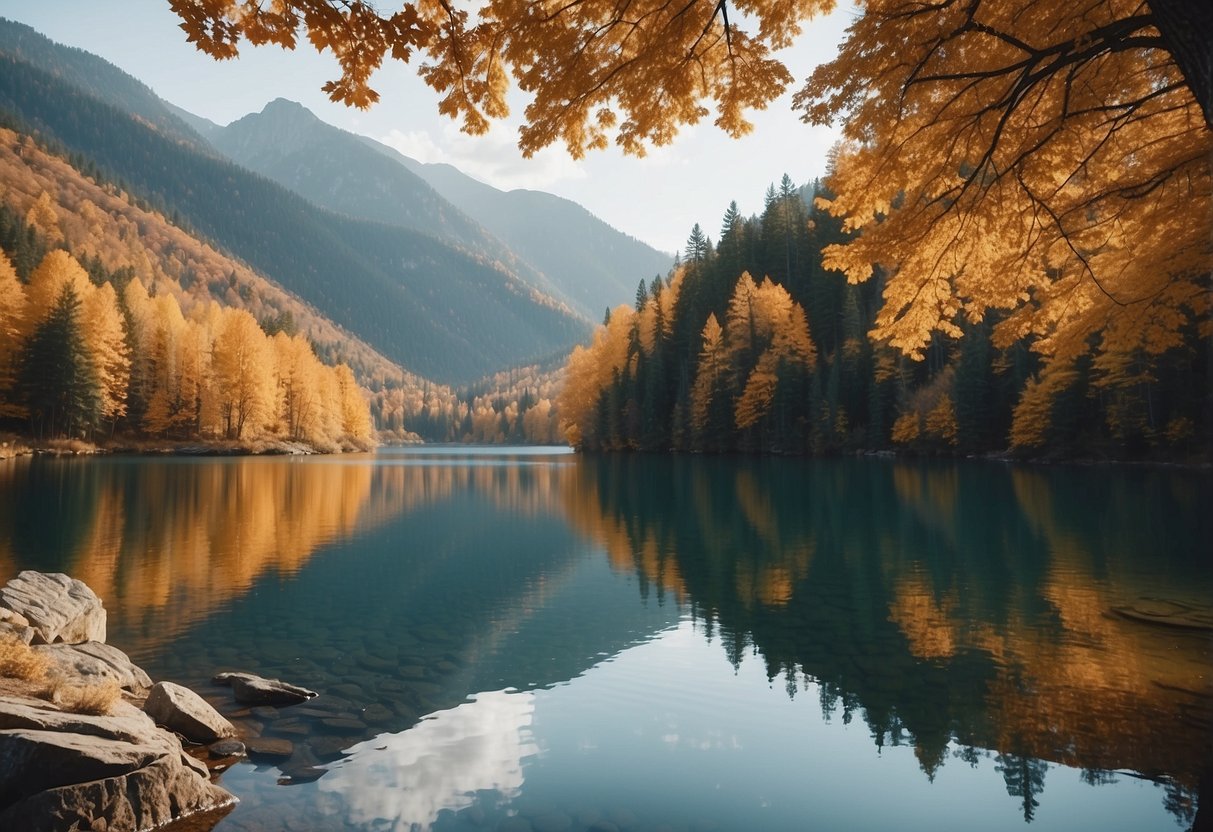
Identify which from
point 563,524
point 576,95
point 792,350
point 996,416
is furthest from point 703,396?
point 576,95

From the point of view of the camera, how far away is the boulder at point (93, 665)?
24.1ft

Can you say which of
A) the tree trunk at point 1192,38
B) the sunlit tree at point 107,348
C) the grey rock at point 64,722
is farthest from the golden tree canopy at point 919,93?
the sunlit tree at point 107,348

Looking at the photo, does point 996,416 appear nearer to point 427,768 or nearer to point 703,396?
point 703,396

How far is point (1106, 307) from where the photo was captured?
10414 millimetres

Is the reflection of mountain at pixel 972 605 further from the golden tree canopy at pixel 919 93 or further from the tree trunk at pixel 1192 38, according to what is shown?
the tree trunk at pixel 1192 38

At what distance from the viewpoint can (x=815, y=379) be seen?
2473 inches

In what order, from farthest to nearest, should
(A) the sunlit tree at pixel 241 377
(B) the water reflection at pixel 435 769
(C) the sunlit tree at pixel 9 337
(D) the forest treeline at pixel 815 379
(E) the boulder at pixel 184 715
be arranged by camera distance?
(A) the sunlit tree at pixel 241 377 < (C) the sunlit tree at pixel 9 337 < (D) the forest treeline at pixel 815 379 < (E) the boulder at pixel 184 715 < (B) the water reflection at pixel 435 769

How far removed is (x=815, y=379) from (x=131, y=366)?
65.0 meters

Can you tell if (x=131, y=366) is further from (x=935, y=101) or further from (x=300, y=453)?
(x=935, y=101)

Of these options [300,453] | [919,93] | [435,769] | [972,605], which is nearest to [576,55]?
[919,93]

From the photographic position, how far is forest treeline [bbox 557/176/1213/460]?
141ft

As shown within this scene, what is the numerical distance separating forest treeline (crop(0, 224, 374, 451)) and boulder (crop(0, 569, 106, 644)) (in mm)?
55409

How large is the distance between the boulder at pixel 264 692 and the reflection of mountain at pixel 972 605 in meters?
5.93

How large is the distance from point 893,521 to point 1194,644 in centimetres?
1284
